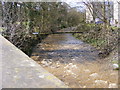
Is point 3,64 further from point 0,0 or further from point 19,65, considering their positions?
point 0,0

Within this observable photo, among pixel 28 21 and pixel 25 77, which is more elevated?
pixel 28 21

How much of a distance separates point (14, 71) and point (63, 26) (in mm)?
19819

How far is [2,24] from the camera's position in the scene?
6043mm

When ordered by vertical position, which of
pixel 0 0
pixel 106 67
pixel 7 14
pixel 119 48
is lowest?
pixel 106 67

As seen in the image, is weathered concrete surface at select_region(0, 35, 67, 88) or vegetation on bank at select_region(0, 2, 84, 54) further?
vegetation on bank at select_region(0, 2, 84, 54)

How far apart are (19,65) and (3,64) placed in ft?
0.78

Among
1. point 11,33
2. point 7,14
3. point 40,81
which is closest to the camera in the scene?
point 40,81

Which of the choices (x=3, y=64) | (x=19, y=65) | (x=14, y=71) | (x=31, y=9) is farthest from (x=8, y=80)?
(x=31, y=9)

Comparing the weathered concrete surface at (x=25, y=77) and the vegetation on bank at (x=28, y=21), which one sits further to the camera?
the vegetation on bank at (x=28, y=21)

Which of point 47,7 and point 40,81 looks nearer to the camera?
point 40,81

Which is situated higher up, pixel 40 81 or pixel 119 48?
pixel 40 81

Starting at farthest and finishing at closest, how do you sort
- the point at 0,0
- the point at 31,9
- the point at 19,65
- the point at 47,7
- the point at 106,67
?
the point at 47,7
the point at 31,9
the point at 0,0
the point at 106,67
the point at 19,65

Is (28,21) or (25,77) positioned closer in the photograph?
(25,77)

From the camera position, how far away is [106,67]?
4297 mm
